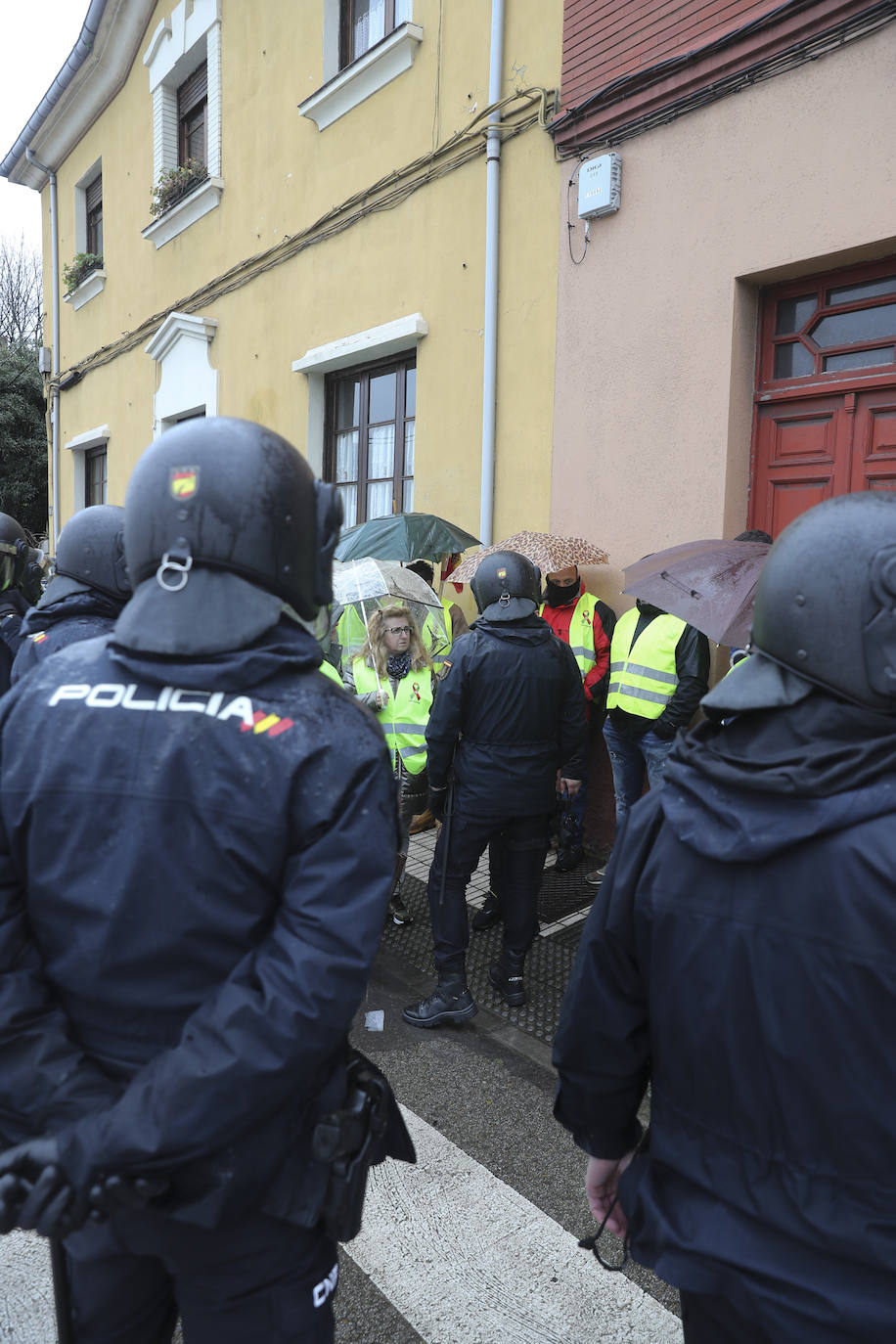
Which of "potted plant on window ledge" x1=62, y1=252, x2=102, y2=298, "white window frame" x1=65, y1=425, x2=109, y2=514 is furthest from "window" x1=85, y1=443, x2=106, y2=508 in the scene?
"potted plant on window ledge" x1=62, y1=252, x2=102, y2=298

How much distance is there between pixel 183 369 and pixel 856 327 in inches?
304

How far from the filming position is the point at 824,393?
4.73 m

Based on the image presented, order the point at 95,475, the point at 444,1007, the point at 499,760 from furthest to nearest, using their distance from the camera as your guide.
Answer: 1. the point at 95,475
2. the point at 499,760
3. the point at 444,1007

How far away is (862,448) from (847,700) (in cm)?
371

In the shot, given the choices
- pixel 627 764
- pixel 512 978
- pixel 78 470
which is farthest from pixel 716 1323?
pixel 78 470

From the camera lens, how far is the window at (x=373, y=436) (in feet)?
25.1

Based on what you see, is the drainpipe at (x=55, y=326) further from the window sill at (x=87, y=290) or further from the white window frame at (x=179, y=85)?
the white window frame at (x=179, y=85)

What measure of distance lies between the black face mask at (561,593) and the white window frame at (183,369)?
533cm

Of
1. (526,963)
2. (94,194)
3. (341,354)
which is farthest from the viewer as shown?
(94,194)

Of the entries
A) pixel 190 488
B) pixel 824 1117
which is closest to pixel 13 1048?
pixel 190 488

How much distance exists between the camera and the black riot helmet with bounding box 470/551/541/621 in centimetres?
409

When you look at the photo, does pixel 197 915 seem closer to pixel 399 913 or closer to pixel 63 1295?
pixel 63 1295

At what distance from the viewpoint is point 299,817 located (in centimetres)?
136

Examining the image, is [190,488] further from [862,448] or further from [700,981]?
[862,448]
